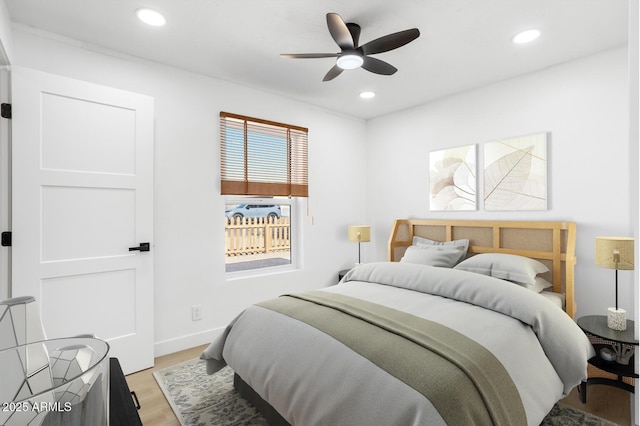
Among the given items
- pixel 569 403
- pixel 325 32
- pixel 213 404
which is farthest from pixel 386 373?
pixel 325 32

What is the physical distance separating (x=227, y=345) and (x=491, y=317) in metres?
1.61

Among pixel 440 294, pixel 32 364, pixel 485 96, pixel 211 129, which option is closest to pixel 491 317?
pixel 440 294

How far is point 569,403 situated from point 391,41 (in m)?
2.60

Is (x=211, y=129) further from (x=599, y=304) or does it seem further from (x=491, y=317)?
(x=599, y=304)

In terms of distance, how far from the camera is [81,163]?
93.4 inches

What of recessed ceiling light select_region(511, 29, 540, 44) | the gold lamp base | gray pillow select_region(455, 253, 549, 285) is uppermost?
recessed ceiling light select_region(511, 29, 540, 44)

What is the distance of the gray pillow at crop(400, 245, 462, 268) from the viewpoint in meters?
3.13

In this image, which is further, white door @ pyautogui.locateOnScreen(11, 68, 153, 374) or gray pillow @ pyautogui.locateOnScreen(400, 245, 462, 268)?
gray pillow @ pyautogui.locateOnScreen(400, 245, 462, 268)

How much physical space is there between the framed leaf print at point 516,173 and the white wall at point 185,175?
2.21 meters

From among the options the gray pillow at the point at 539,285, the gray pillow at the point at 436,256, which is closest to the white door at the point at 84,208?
the gray pillow at the point at 436,256

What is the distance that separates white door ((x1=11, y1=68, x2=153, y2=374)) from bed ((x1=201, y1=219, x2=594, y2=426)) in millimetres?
934

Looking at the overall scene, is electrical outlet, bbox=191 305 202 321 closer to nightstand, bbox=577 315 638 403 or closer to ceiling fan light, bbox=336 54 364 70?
ceiling fan light, bbox=336 54 364 70

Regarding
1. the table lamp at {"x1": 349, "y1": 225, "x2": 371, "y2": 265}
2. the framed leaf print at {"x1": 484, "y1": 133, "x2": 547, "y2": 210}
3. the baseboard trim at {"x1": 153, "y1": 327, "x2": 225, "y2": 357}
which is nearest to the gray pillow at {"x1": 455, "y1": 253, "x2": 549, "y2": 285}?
the framed leaf print at {"x1": 484, "y1": 133, "x2": 547, "y2": 210}

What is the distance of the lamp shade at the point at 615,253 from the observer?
6.86 ft
